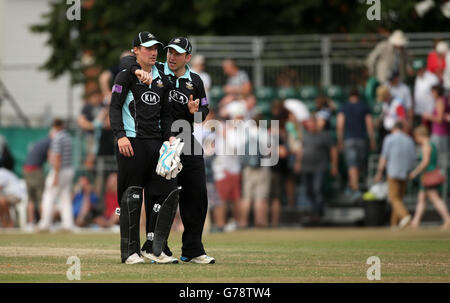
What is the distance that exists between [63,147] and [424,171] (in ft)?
25.4

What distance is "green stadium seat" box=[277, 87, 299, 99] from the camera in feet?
80.9

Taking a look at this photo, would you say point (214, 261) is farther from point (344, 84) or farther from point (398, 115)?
point (344, 84)

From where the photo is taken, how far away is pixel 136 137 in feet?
37.6

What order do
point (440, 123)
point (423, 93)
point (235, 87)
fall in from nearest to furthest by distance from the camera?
point (440, 123) → point (423, 93) → point (235, 87)

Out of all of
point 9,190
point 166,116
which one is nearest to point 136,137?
point 166,116

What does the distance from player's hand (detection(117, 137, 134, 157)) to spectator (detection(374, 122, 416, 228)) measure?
11.0 metres

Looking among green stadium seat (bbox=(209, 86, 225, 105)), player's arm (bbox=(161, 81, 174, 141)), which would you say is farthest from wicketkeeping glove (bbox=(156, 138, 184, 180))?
green stadium seat (bbox=(209, 86, 225, 105))

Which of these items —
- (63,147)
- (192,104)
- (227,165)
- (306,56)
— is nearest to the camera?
(192,104)

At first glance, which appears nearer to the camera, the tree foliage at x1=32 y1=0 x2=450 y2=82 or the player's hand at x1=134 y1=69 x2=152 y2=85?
the player's hand at x1=134 y1=69 x2=152 y2=85

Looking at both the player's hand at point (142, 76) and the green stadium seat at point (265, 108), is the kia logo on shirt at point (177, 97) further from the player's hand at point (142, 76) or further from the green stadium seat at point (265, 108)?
the green stadium seat at point (265, 108)

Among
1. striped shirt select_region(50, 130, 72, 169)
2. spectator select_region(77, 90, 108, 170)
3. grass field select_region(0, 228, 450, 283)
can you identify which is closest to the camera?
grass field select_region(0, 228, 450, 283)

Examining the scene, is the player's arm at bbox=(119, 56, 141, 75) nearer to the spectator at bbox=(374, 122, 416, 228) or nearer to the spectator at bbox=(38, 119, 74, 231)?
the spectator at bbox=(38, 119, 74, 231)

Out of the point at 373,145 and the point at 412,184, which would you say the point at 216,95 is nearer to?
the point at 373,145

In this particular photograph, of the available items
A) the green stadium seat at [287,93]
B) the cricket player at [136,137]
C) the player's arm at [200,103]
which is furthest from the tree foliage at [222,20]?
the cricket player at [136,137]
